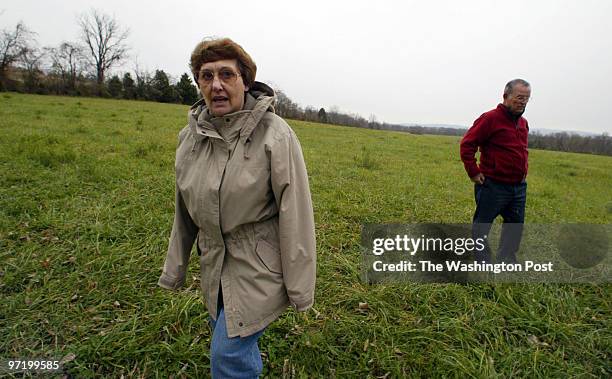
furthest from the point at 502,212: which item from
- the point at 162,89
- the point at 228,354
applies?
the point at 162,89

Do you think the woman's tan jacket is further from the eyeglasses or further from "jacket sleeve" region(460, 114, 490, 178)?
"jacket sleeve" region(460, 114, 490, 178)

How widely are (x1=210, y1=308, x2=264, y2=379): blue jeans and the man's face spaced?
10.2 ft

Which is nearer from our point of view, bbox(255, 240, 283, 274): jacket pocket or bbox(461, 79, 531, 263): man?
bbox(255, 240, 283, 274): jacket pocket

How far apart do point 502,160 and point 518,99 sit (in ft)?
1.98

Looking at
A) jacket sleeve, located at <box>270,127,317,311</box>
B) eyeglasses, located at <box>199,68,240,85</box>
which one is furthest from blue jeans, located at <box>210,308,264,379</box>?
eyeglasses, located at <box>199,68,240,85</box>

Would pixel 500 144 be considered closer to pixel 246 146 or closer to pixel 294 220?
pixel 294 220

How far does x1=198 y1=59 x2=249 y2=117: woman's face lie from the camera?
1.50m

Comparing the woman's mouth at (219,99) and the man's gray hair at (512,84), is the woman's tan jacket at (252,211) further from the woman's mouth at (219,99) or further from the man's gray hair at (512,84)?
the man's gray hair at (512,84)

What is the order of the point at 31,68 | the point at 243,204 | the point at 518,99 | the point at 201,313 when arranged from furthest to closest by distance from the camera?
1. the point at 31,68
2. the point at 518,99
3. the point at 201,313
4. the point at 243,204

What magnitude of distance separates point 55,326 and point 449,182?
8.51 m

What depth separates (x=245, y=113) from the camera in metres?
1.49

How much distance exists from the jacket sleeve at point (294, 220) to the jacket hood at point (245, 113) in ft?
0.54

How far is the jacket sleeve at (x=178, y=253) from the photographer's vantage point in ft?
5.98

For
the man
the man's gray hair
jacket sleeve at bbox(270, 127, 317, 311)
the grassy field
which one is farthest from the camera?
the man
